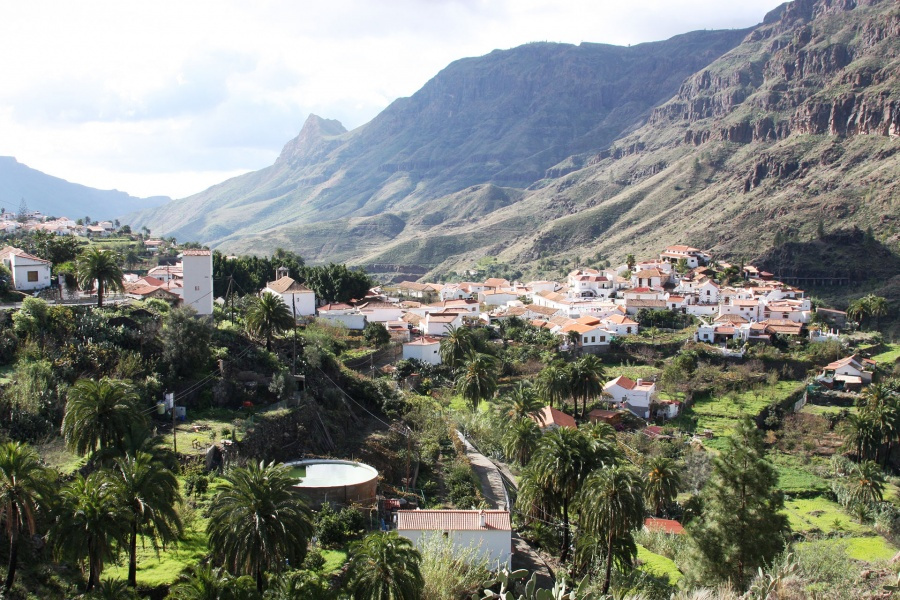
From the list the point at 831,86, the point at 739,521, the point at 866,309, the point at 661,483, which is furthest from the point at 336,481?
the point at 831,86

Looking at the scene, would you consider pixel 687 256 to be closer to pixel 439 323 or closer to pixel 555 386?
pixel 439 323

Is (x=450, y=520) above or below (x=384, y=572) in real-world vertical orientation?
below

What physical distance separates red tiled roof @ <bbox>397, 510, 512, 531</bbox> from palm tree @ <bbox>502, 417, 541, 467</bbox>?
10.3 metres

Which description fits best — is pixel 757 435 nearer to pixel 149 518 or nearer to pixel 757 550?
pixel 757 550

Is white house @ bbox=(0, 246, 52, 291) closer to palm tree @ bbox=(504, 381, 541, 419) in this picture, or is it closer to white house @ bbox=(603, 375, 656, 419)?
palm tree @ bbox=(504, 381, 541, 419)

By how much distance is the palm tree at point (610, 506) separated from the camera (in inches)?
835

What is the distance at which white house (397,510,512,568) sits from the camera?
2070cm

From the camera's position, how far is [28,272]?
37.9m

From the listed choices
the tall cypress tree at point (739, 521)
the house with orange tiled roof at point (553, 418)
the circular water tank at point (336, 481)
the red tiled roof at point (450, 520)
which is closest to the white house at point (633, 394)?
the house with orange tiled roof at point (553, 418)

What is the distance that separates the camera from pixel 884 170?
10406 centimetres

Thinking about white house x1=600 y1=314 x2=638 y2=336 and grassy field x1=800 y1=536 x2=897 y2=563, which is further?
white house x1=600 y1=314 x2=638 y2=336

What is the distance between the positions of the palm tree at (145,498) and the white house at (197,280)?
2123cm

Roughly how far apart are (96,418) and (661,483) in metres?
23.8

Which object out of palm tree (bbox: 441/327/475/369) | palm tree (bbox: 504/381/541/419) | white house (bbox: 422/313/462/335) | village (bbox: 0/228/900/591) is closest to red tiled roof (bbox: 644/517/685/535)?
village (bbox: 0/228/900/591)
